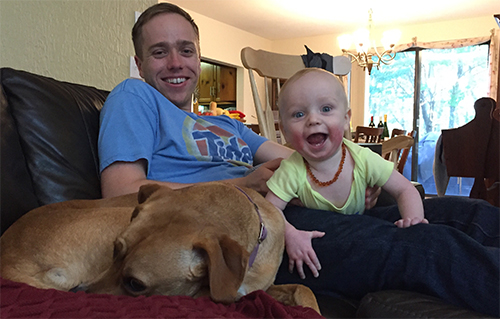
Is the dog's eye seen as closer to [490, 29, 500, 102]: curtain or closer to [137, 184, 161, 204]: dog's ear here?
[137, 184, 161, 204]: dog's ear

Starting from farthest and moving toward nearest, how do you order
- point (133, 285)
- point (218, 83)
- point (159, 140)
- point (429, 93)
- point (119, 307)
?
point (218, 83) → point (429, 93) → point (159, 140) → point (133, 285) → point (119, 307)

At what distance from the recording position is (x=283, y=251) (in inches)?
42.7

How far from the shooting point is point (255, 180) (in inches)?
51.4

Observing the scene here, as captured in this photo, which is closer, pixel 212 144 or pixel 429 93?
pixel 212 144

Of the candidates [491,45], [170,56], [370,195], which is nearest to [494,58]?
[491,45]

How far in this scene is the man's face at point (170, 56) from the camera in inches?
61.7

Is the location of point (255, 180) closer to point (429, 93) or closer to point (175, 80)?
point (175, 80)

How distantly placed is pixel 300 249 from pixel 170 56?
39.0 inches

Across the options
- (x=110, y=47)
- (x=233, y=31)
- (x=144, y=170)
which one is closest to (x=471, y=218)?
(x=144, y=170)

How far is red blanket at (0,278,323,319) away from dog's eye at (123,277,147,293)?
4cm

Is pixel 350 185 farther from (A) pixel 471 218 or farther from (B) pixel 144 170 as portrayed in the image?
(B) pixel 144 170

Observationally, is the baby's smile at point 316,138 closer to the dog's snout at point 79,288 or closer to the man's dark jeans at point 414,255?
the man's dark jeans at point 414,255

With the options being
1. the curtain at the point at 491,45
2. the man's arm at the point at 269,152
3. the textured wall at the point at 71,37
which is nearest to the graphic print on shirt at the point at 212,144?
the man's arm at the point at 269,152

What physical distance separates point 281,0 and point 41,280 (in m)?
6.15
